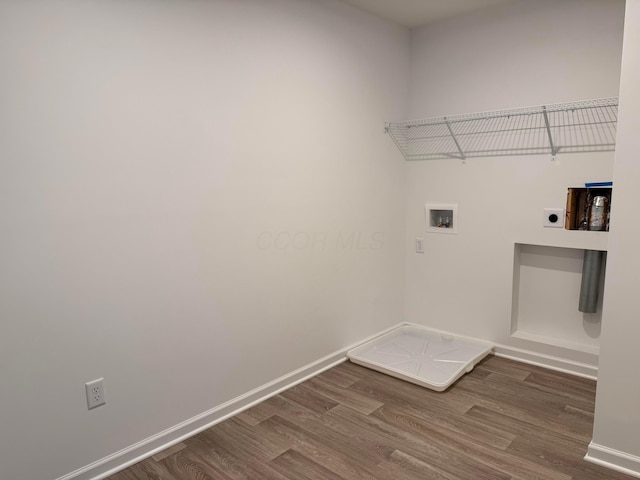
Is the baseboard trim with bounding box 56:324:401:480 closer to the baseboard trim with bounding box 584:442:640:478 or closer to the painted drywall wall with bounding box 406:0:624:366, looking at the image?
the painted drywall wall with bounding box 406:0:624:366

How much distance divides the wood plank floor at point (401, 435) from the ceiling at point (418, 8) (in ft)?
8.26

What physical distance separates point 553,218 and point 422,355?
130 centimetres

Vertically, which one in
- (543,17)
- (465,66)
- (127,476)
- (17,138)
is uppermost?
(543,17)

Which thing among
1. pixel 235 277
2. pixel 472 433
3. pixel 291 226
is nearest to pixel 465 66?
pixel 291 226

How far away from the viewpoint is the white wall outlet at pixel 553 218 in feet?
9.72

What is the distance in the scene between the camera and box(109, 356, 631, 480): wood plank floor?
2.07 meters

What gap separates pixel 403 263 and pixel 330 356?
3.54 ft

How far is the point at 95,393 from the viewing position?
2.00m

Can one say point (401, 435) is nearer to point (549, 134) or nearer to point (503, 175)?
point (503, 175)

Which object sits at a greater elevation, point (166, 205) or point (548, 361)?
point (166, 205)

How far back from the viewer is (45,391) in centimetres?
186

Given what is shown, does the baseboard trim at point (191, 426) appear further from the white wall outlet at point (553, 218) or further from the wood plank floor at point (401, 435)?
the white wall outlet at point (553, 218)

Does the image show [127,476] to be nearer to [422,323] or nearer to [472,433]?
[472,433]

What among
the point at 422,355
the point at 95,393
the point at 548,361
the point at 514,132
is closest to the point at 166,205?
the point at 95,393
